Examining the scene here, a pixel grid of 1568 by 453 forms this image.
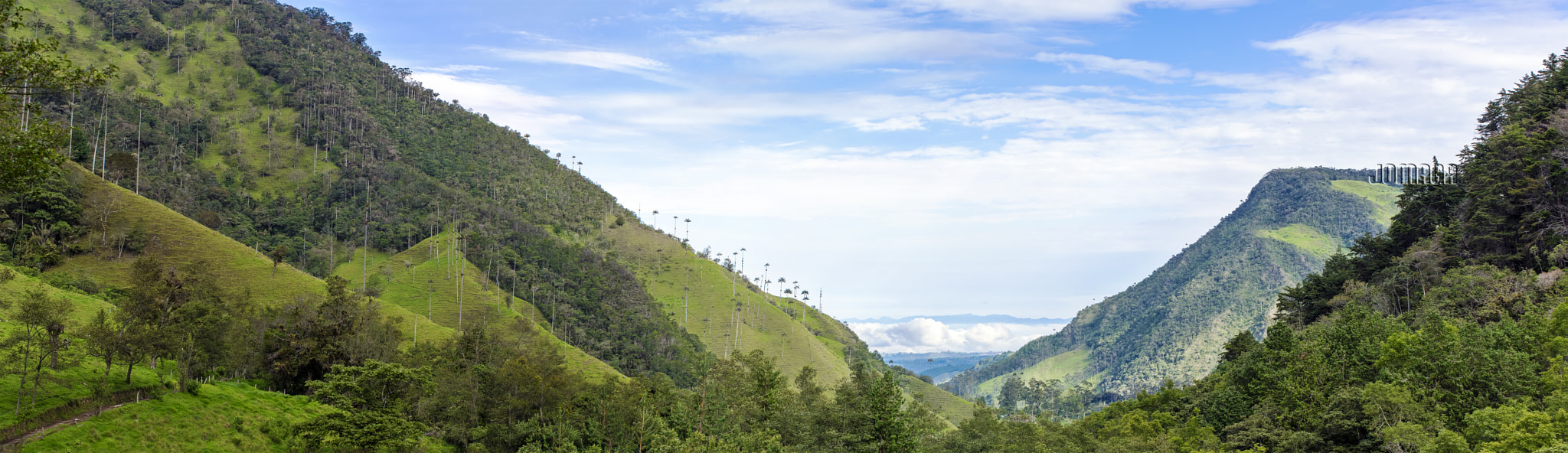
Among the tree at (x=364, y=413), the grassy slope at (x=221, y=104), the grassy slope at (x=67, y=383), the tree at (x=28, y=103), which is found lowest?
the tree at (x=364, y=413)

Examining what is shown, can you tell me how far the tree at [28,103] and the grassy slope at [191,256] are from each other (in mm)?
73286

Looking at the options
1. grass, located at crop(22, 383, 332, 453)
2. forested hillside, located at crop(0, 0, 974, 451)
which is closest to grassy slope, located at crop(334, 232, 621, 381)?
forested hillside, located at crop(0, 0, 974, 451)

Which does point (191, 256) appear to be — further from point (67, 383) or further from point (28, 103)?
point (28, 103)

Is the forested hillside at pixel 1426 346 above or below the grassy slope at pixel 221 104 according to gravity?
below

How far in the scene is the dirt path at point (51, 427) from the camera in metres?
40.0

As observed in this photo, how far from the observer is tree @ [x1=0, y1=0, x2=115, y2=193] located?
73.2 ft

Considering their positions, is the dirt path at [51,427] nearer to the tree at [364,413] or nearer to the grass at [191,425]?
the grass at [191,425]

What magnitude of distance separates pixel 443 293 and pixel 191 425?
3278 inches

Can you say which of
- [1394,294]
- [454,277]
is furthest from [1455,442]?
[454,277]

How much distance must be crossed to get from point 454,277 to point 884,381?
3802 inches

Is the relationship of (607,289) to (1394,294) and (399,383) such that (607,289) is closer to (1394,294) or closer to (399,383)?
(399,383)

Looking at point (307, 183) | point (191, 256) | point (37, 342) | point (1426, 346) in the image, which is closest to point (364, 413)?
point (37, 342)

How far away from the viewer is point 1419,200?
305 ft

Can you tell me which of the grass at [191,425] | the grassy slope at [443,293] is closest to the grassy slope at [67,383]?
the grass at [191,425]
